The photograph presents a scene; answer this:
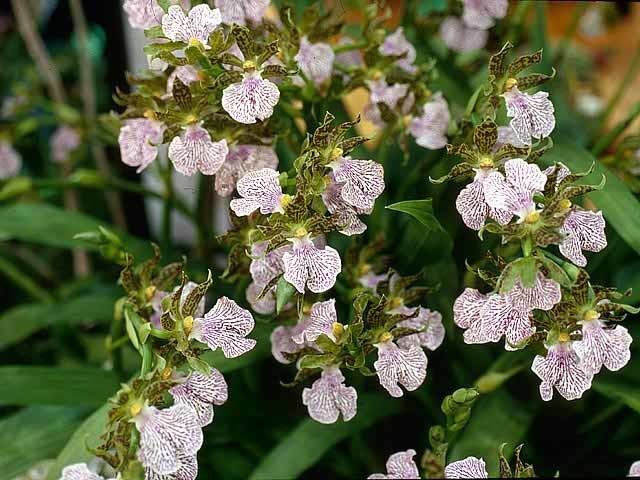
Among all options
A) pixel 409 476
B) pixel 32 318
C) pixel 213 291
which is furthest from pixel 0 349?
pixel 409 476

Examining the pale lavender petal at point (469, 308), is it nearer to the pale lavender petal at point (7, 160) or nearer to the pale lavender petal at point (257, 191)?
the pale lavender petal at point (257, 191)

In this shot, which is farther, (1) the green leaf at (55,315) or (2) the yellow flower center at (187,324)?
(1) the green leaf at (55,315)

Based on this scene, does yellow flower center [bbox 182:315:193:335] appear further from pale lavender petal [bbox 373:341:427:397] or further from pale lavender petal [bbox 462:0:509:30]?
pale lavender petal [bbox 462:0:509:30]

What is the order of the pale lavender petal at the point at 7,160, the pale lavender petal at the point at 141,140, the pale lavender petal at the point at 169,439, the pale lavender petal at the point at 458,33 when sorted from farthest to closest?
the pale lavender petal at the point at 7,160, the pale lavender petal at the point at 458,33, the pale lavender petal at the point at 141,140, the pale lavender petal at the point at 169,439

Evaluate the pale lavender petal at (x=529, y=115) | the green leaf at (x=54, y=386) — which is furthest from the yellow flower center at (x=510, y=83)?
the green leaf at (x=54, y=386)

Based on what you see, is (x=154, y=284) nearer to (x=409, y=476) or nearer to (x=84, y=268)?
(x=409, y=476)

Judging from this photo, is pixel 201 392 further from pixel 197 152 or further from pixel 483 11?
pixel 483 11

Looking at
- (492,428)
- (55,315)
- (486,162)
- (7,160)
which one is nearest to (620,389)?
(492,428)
